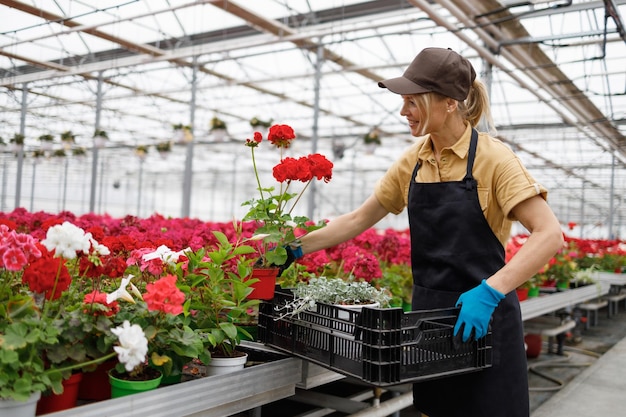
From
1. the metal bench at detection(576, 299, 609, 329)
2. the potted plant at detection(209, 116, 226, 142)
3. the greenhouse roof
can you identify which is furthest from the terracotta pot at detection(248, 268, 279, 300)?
the potted plant at detection(209, 116, 226, 142)

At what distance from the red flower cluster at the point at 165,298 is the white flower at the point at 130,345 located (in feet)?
0.22

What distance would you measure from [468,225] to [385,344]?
1.37 feet

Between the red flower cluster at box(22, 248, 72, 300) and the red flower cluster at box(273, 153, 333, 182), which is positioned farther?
the red flower cluster at box(273, 153, 333, 182)

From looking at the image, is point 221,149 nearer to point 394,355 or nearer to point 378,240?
point 378,240

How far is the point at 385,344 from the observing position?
4.09 feet

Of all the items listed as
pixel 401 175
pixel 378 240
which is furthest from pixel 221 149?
pixel 401 175

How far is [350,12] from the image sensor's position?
8461mm

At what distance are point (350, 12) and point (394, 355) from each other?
791cm

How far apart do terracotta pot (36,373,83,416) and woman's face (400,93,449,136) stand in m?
0.99

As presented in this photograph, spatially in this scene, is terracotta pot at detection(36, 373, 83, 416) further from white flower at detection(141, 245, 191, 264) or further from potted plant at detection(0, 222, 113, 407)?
white flower at detection(141, 245, 191, 264)

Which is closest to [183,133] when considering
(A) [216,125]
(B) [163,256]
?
(A) [216,125]

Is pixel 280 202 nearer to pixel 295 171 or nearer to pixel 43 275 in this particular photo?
pixel 295 171

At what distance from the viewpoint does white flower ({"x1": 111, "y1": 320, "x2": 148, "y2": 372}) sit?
3.52ft

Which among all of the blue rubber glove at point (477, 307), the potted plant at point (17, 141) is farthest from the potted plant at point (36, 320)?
the potted plant at point (17, 141)
